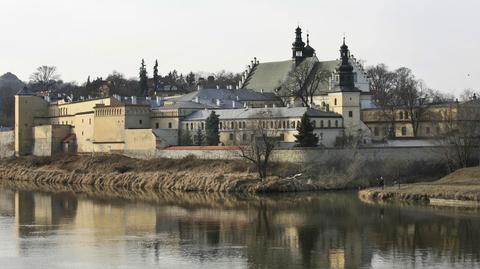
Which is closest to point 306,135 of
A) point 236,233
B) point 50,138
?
point 236,233

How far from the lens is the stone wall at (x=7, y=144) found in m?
80.3

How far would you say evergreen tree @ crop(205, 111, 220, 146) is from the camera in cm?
6242

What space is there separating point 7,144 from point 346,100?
1345 inches

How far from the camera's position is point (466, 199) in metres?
40.7

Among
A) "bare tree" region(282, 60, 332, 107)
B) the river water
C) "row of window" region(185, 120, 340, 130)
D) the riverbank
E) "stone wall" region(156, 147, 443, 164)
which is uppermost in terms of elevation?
"bare tree" region(282, 60, 332, 107)

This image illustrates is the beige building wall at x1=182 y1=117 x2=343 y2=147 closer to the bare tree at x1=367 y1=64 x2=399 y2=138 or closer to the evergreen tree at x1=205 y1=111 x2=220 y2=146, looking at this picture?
the evergreen tree at x1=205 y1=111 x2=220 y2=146

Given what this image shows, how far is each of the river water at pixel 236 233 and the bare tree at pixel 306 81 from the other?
2607cm

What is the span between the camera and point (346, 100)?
61.8 m

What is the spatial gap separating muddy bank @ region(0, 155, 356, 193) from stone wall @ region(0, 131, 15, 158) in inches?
422

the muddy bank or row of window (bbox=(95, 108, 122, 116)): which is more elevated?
row of window (bbox=(95, 108, 122, 116))

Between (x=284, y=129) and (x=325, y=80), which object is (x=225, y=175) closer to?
(x=284, y=129)

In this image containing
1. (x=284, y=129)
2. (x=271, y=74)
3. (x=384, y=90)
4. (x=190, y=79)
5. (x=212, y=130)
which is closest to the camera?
(x=284, y=129)

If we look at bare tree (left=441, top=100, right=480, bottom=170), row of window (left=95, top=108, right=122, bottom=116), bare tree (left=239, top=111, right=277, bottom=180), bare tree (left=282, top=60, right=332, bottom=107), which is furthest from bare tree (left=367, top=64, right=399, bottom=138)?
row of window (left=95, top=108, right=122, bottom=116)

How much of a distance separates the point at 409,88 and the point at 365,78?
387 centimetres
